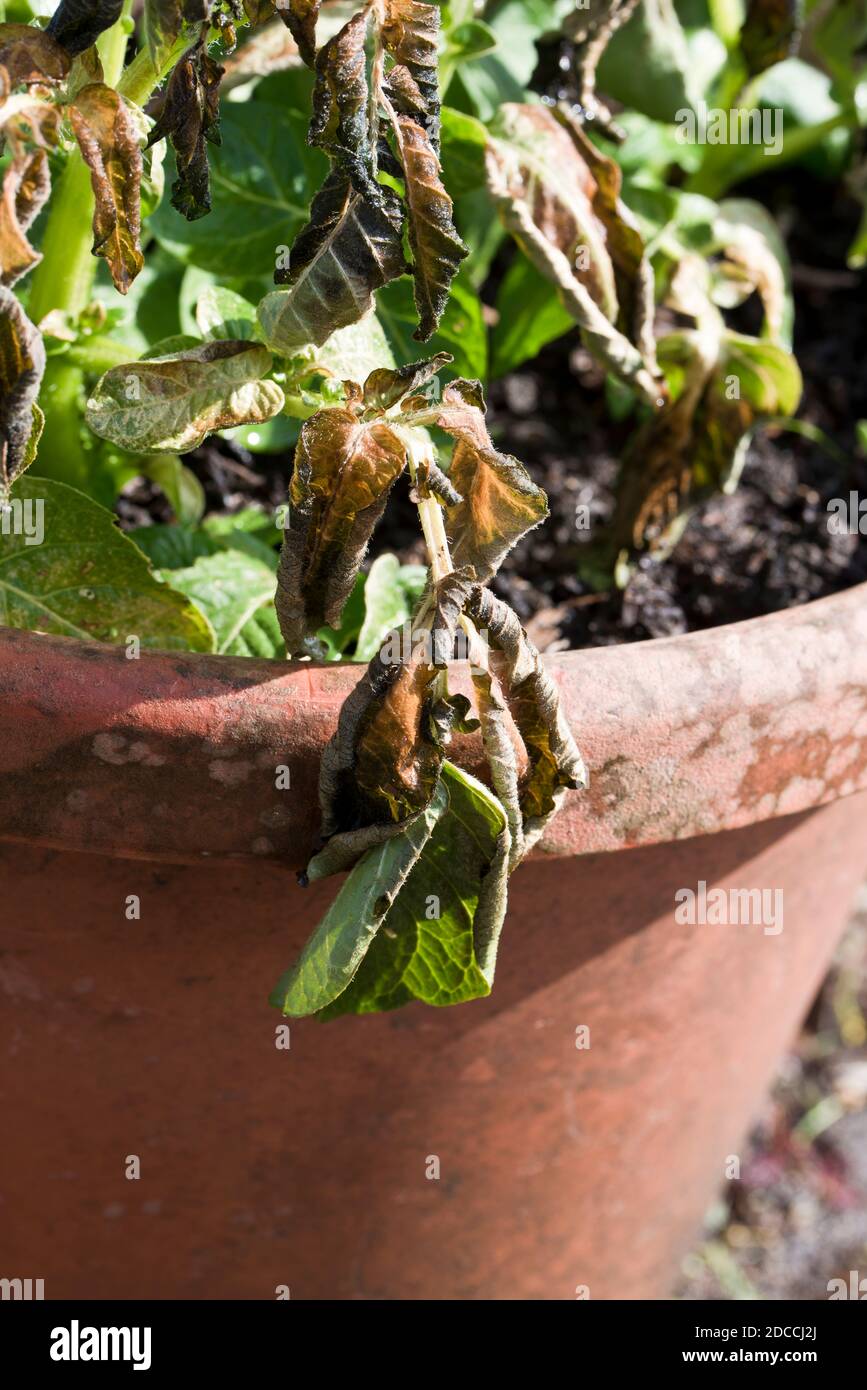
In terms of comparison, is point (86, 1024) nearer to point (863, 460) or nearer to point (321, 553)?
point (321, 553)

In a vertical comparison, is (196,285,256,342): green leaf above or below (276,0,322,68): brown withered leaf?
below

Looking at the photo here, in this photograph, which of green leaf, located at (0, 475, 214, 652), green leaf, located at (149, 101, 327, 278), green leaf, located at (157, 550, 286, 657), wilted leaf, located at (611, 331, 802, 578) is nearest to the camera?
green leaf, located at (0, 475, 214, 652)

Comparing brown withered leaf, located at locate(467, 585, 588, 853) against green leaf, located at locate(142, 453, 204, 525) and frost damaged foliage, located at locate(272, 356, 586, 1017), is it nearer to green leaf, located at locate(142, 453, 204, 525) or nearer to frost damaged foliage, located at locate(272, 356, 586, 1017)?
frost damaged foliage, located at locate(272, 356, 586, 1017)

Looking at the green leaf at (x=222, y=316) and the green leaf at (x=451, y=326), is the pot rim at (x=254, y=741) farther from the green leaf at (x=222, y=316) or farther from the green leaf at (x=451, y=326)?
the green leaf at (x=451, y=326)

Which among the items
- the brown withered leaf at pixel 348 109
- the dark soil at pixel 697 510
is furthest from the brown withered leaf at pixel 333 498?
the dark soil at pixel 697 510

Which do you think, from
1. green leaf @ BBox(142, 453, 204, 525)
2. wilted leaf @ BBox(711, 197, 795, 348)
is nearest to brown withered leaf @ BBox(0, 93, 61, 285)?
green leaf @ BBox(142, 453, 204, 525)

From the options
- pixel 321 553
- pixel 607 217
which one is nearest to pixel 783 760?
pixel 321 553
